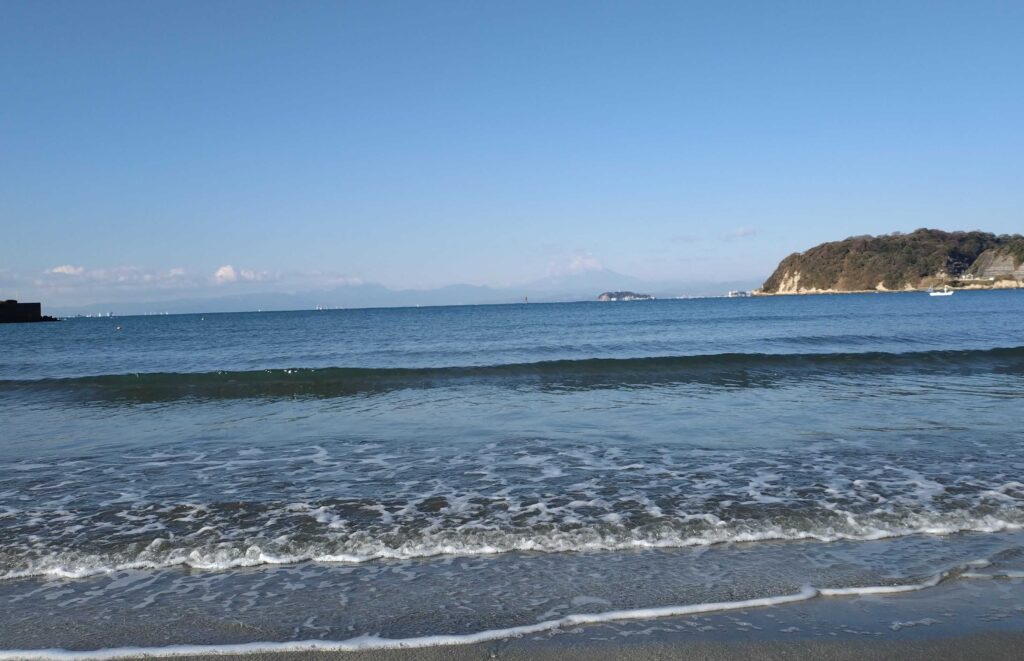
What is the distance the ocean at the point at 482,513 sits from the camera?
4.84 meters

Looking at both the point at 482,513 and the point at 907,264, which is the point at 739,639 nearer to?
the point at 482,513

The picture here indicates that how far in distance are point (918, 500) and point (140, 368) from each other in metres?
31.4

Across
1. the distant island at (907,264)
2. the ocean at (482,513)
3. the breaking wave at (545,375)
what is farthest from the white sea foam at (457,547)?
the distant island at (907,264)

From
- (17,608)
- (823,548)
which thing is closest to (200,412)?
(17,608)

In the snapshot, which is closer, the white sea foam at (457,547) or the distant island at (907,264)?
the white sea foam at (457,547)

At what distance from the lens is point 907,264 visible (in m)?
166

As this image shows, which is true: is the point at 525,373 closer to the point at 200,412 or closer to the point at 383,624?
the point at 200,412

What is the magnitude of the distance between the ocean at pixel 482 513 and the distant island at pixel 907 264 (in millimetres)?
171100

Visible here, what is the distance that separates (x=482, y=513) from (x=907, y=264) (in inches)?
7425

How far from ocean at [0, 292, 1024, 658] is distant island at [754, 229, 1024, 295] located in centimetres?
17110

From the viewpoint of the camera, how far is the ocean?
15.9ft

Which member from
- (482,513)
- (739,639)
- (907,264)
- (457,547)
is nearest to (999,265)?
(907,264)

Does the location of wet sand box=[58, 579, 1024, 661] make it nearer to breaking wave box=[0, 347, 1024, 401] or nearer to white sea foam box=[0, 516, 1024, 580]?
white sea foam box=[0, 516, 1024, 580]

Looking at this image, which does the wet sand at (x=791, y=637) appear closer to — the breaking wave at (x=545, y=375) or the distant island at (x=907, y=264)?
the breaking wave at (x=545, y=375)
